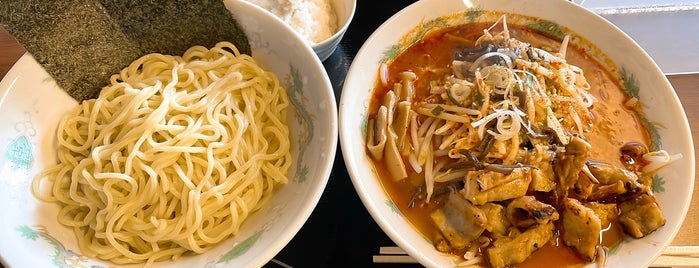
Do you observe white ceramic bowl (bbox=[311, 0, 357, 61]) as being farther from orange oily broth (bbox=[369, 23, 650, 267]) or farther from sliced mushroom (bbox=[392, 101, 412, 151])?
sliced mushroom (bbox=[392, 101, 412, 151])

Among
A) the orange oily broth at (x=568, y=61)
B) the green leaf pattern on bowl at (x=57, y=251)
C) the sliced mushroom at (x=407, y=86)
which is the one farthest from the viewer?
the sliced mushroom at (x=407, y=86)

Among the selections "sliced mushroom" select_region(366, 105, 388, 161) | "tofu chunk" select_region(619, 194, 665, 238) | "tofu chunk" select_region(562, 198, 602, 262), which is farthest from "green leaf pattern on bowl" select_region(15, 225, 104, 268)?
"tofu chunk" select_region(619, 194, 665, 238)

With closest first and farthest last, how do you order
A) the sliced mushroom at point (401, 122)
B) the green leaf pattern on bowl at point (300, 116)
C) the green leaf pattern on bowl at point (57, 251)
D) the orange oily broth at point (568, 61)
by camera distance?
the green leaf pattern on bowl at point (57, 251), the green leaf pattern on bowl at point (300, 116), the orange oily broth at point (568, 61), the sliced mushroom at point (401, 122)

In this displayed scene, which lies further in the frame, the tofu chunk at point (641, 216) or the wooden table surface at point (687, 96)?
the wooden table surface at point (687, 96)

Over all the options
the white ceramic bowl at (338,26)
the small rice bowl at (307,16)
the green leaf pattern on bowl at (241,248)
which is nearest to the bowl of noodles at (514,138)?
the white ceramic bowl at (338,26)

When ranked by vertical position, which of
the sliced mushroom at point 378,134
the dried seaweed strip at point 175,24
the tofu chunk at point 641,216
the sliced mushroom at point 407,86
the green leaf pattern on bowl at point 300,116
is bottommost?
the tofu chunk at point 641,216

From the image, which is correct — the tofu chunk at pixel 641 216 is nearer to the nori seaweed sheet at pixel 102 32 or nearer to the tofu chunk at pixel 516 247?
the tofu chunk at pixel 516 247

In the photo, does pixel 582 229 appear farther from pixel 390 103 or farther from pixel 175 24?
pixel 175 24

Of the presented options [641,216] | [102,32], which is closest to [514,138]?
[641,216]
